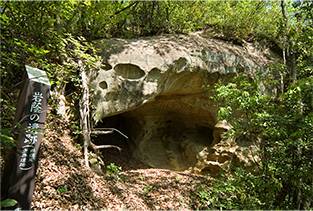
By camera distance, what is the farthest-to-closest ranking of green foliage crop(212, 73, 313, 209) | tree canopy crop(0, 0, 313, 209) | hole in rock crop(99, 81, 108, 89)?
1. hole in rock crop(99, 81, 108, 89)
2. green foliage crop(212, 73, 313, 209)
3. tree canopy crop(0, 0, 313, 209)

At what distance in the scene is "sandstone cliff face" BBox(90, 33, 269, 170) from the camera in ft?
22.6

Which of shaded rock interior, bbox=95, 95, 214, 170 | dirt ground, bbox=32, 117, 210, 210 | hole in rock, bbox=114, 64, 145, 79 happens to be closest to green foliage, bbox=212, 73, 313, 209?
dirt ground, bbox=32, 117, 210, 210

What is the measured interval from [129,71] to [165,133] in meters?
3.17

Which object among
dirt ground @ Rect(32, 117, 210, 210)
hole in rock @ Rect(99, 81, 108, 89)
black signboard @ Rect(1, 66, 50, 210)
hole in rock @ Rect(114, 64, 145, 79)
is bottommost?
dirt ground @ Rect(32, 117, 210, 210)

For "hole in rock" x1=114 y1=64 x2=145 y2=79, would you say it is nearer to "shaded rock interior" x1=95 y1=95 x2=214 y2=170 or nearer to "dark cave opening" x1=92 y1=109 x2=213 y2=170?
"shaded rock interior" x1=95 y1=95 x2=214 y2=170

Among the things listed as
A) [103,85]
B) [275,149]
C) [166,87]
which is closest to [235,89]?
[275,149]

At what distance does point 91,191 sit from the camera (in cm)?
464

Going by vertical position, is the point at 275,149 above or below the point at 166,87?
below

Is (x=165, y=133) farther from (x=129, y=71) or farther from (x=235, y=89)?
(x=235, y=89)

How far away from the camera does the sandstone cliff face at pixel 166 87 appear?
22.6 ft

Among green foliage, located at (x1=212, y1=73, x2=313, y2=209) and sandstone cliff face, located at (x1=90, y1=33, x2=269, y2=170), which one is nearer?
green foliage, located at (x1=212, y1=73, x2=313, y2=209)

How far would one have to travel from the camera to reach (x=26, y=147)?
340cm

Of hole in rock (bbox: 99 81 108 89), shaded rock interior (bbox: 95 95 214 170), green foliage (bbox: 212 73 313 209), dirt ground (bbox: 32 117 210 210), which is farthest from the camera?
shaded rock interior (bbox: 95 95 214 170)

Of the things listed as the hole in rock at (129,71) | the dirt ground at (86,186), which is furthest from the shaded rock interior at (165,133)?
the dirt ground at (86,186)
